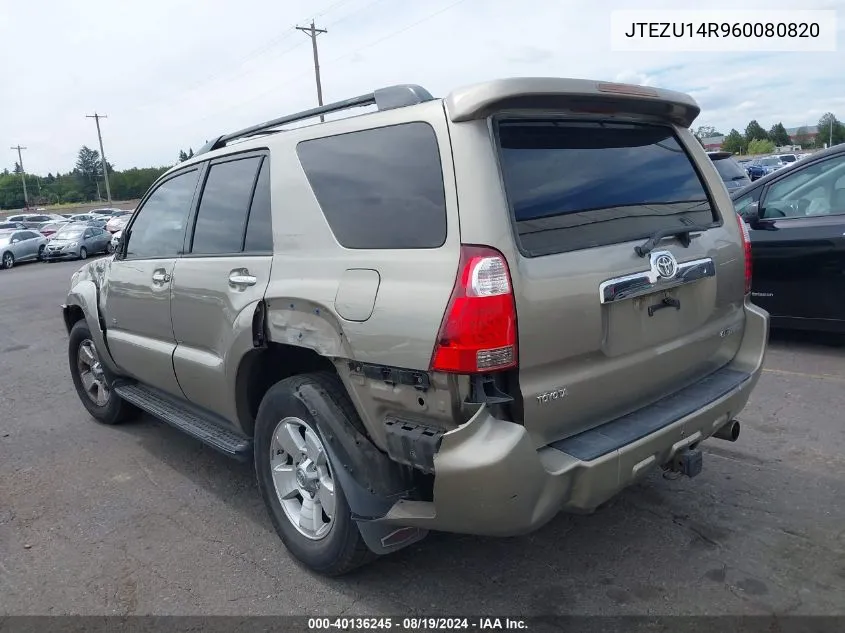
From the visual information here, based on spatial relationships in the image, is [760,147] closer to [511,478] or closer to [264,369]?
[264,369]

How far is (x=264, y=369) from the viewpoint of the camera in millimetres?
3518

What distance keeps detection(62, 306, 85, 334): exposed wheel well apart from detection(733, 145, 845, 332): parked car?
562cm

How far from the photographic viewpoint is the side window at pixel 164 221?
13.7 ft

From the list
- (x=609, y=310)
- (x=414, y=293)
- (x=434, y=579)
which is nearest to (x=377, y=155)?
(x=414, y=293)

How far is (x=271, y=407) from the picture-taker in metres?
3.23

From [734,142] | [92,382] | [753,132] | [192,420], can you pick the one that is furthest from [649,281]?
[753,132]

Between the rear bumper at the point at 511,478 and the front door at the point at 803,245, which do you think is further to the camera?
the front door at the point at 803,245

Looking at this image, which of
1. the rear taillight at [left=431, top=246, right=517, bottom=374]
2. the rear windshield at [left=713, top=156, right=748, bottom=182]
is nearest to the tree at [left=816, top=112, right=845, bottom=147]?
the rear windshield at [left=713, top=156, right=748, bottom=182]

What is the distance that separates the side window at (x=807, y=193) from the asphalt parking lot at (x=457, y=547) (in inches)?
77.7

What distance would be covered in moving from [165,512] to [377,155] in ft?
7.77

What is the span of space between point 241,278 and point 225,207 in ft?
1.83

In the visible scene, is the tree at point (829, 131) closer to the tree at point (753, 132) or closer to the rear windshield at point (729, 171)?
the tree at point (753, 132)

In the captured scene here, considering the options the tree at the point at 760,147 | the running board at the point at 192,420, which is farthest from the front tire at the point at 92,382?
the tree at the point at 760,147

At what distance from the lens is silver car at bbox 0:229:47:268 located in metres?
25.8
